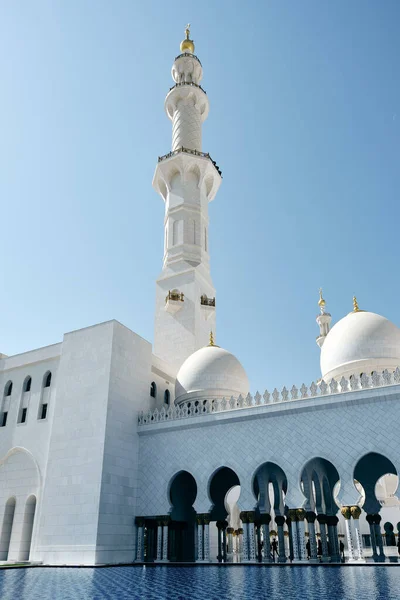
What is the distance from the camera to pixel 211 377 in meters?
19.4

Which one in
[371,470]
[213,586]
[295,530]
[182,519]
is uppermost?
[371,470]

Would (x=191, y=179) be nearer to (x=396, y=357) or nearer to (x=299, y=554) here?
(x=396, y=357)

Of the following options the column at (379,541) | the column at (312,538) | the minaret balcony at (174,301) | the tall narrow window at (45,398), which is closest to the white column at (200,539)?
the column at (312,538)

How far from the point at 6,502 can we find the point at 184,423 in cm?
750

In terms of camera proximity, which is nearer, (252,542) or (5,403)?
(252,542)

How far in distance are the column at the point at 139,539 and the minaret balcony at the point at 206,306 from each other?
1095 cm

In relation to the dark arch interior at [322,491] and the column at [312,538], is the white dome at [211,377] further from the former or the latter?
the column at [312,538]

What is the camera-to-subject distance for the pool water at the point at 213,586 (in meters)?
7.26

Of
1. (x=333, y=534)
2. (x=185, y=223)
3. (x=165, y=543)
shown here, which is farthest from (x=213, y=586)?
(x=185, y=223)

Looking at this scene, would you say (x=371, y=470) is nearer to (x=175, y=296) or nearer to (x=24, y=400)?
(x=175, y=296)

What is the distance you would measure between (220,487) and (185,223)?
13.7 meters

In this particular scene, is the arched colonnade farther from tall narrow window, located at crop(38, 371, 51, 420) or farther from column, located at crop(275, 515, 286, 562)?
tall narrow window, located at crop(38, 371, 51, 420)

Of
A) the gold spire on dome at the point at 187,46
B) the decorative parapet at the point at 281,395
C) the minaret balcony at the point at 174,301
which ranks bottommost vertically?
the decorative parapet at the point at 281,395

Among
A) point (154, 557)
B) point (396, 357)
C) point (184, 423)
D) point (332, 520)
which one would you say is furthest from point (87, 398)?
point (396, 357)
